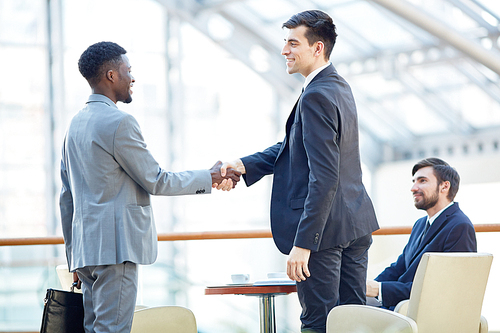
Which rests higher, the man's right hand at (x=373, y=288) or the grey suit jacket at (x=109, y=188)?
the grey suit jacket at (x=109, y=188)

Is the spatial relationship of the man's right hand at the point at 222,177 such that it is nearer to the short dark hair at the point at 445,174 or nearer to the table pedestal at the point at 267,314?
the table pedestal at the point at 267,314

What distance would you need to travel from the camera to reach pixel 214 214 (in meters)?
10.3

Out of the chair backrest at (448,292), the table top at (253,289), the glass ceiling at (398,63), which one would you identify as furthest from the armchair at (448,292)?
the glass ceiling at (398,63)

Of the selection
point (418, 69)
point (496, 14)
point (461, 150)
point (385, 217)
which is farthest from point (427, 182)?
point (385, 217)

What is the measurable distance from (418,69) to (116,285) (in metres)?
8.75

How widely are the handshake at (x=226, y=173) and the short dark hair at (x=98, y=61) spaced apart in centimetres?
70

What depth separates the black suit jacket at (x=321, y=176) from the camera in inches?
77.8

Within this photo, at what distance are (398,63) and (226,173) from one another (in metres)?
8.03

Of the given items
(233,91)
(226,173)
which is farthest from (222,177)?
(233,91)

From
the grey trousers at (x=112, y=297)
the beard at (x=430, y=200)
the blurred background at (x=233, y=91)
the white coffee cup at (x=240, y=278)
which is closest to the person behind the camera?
the grey trousers at (x=112, y=297)

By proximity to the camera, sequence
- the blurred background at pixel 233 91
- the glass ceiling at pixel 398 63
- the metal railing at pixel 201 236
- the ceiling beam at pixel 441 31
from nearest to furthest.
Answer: the metal railing at pixel 201 236
the ceiling beam at pixel 441 31
the blurred background at pixel 233 91
the glass ceiling at pixel 398 63

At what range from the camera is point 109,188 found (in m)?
2.01

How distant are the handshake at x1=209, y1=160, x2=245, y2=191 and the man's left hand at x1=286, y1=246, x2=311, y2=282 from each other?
769 mm

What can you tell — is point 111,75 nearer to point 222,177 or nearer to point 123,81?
point 123,81
